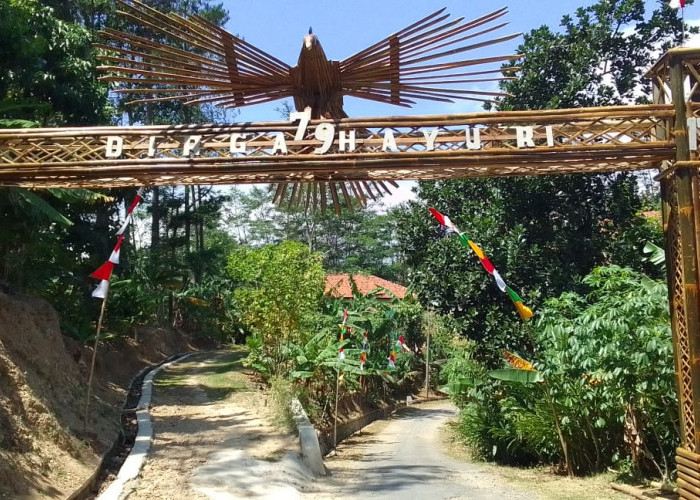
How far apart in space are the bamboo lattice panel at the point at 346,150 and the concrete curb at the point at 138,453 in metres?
3.29

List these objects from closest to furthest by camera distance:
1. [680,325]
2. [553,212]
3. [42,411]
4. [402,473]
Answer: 1. [680,325]
2. [42,411]
3. [402,473]
4. [553,212]

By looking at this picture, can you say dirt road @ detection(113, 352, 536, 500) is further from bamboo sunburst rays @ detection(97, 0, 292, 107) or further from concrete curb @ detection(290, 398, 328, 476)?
bamboo sunburst rays @ detection(97, 0, 292, 107)

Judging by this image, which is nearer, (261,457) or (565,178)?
(261,457)

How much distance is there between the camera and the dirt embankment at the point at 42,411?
5.86 meters

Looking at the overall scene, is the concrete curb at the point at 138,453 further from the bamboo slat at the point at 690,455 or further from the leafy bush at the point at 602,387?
the leafy bush at the point at 602,387

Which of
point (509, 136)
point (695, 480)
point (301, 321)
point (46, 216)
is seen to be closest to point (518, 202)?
point (301, 321)

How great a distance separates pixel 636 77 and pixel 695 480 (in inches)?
388

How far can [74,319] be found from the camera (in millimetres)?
14289

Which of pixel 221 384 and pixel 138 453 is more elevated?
pixel 138 453

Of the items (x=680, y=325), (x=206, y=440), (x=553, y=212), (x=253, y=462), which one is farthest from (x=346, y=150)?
(x=553, y=212)

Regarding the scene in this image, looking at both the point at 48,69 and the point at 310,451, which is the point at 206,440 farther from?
the point at 48,69

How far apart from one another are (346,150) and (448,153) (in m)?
0.93

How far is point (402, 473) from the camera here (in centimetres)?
962

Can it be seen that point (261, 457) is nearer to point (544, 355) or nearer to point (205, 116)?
point (544, 355)
